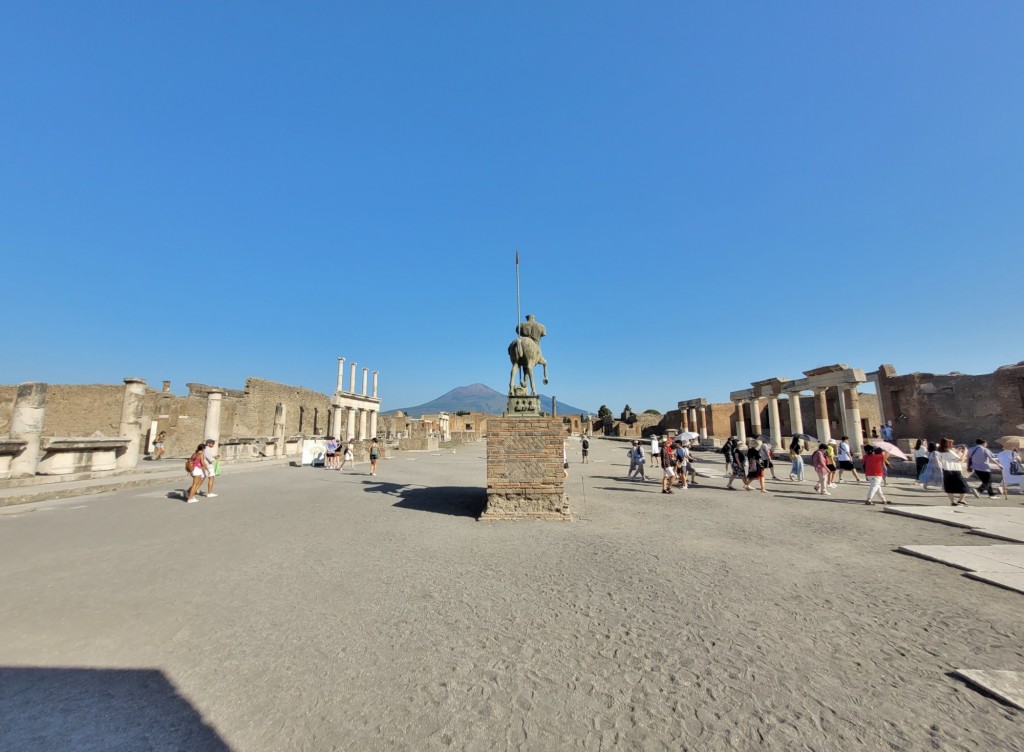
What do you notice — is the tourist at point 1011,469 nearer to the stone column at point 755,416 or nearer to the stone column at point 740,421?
the stone column at point 755,416

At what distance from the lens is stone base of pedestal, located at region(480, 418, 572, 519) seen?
8125mm

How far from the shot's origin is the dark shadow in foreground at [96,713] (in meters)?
2.26

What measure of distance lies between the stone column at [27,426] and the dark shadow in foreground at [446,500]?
900cm

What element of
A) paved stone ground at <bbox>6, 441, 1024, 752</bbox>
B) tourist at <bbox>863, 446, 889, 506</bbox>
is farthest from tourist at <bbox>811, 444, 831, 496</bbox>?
paved stone ground at <bbox>6, 441, 1024, 752</bbox>

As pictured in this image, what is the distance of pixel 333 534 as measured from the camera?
6.93 metres

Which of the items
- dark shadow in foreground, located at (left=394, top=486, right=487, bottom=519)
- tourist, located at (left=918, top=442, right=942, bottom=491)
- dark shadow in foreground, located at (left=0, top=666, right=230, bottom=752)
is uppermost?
tourist, located at (left=918, top=442, right=942, bottom=491)

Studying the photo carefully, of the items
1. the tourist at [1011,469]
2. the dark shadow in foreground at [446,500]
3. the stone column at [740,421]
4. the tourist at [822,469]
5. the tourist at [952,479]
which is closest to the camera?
the dark shadow in foreground at [446,500]

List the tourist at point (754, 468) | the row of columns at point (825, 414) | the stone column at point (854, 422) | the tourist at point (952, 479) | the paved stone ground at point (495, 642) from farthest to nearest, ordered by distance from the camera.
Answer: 1. the row of columns at point (825, 414)
2. the stone column at point (854, 422)
3. the tourist at point (754, 468)
4. the tourist at point (952, 479)
5. the paved stone ground at point (495, 642)

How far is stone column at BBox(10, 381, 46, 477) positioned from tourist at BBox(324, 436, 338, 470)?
9.05 m

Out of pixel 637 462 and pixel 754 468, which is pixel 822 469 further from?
pixel 637 462

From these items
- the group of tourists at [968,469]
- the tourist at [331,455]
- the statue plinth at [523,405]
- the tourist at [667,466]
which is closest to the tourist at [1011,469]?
the group of tourists at [968,469]

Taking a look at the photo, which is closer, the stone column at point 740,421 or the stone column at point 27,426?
the stone column at point 27,426

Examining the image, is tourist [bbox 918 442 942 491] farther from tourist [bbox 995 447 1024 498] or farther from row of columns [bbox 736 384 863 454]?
row of columns [bbox 736 384 863 454]

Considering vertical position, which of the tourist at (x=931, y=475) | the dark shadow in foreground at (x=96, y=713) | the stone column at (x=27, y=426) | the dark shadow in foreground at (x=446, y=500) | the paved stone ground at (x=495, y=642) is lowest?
the dark shadow in foreground at (x=96, y=713)
